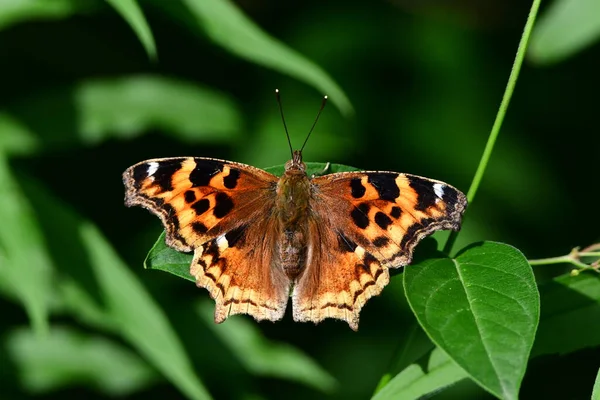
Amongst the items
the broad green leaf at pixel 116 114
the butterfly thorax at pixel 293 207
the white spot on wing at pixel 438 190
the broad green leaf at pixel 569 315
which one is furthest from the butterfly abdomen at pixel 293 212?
the broad green leaf at pixel 116 114

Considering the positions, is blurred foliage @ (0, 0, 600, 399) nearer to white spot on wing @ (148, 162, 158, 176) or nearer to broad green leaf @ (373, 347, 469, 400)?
broad green leaf @ (373, 347, 469, 400)

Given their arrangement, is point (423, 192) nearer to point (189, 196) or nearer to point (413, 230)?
point (413, 230)

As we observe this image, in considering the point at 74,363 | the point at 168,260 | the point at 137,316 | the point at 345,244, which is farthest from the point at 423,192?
the point at 74,363

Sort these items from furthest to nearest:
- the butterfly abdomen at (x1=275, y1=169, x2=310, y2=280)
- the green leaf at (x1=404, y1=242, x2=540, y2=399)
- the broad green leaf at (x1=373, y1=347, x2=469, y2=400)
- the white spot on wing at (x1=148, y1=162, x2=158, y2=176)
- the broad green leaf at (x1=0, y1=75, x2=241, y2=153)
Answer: the broad green leaf at (x1=0, y1=75, x2=241, y2=153) < the butterfly abdomen at (x1=275, y1=169, x2=310, y2=280) < the white spot on wing at (x1=148, y1=162, x2=158, y2=176) < the broad green leaf at (x1=373, y1=347, x2=469, y2=400) < the green leaf at (x1=404, y1=242, x2=540, y2=399)

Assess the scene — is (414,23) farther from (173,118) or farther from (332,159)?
(173,118)

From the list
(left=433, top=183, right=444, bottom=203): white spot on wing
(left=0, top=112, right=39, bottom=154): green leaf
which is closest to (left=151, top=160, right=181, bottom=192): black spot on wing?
(left=433, top=183, right=444, bottom=203): white spot on wing

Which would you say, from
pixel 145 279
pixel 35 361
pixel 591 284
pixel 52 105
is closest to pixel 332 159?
pixel 145 279

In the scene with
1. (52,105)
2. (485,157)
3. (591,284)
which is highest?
(485,157)
